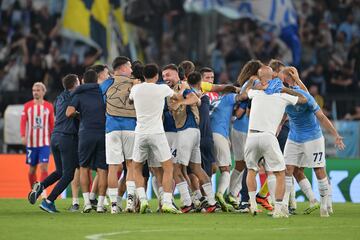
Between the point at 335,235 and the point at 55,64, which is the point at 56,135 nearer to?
the point at 335,235

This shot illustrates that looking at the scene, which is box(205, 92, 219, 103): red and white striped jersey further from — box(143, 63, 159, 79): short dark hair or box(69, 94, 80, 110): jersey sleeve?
box(69, 94, 80, 110): jersey sleeve

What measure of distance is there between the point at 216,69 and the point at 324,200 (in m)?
13.2

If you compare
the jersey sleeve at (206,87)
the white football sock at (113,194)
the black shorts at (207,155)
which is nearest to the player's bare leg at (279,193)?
the black shorts at (207,155)

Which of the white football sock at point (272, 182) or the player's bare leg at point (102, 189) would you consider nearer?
the white football sock at point (272, 182)

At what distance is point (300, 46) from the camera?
3041 centimetres

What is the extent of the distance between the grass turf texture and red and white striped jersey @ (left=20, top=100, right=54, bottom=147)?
192 inches

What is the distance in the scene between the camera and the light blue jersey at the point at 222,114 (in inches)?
787

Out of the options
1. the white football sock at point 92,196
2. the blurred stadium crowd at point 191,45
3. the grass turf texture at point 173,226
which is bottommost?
the grass turf texture at point 173,226

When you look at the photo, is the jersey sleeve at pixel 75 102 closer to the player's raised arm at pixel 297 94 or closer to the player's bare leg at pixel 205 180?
the player's bare leg at pixel 205 180

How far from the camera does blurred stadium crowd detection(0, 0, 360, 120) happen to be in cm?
3052

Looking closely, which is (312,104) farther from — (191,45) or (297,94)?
(191,45)

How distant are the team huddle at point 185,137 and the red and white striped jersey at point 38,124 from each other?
149 inches

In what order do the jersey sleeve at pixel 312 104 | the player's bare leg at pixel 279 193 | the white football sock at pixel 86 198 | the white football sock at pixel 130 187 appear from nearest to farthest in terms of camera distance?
the player's bare leg at pixel 279 193 → the jersey sleeve at pixel 312 104 → the white football sock at pixel 130 187 → the white football sock at pixel 86 198

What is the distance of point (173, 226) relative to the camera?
16.1m
